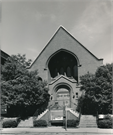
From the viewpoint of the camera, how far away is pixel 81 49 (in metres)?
29.5

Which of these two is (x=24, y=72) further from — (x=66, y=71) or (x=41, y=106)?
(x=66, y=71)

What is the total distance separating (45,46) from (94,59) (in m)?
8.97

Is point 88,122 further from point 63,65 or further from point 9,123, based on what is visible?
point 63,65

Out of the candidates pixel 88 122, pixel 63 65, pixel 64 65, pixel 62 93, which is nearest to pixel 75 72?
pixel 64 65

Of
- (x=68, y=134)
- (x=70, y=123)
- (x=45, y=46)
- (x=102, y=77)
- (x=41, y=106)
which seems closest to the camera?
(x=68, y=134)

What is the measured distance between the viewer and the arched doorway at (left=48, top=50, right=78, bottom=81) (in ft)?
103

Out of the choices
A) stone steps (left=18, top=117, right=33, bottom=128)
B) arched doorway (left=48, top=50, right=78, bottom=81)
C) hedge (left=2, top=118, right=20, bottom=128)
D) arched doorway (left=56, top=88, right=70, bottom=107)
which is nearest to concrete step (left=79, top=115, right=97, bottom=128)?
arched doorway (left=56, top=88, right=70, bottom=107)

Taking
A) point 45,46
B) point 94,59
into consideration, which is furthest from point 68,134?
point 45,46

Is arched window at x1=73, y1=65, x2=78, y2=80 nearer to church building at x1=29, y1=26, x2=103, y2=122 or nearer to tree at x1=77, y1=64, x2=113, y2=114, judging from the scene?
church building at x1=29, y1=26, x2=103, y2=122

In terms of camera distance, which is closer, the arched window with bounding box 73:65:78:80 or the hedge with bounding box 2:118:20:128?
the hedge with bounding box 2:118:20:128

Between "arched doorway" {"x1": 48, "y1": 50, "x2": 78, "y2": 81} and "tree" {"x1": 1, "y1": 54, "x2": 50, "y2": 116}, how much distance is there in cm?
632

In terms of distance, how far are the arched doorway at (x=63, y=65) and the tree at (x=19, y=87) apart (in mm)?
6320

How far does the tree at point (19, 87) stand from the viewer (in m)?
22.2

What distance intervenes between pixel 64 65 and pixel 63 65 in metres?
0.19
